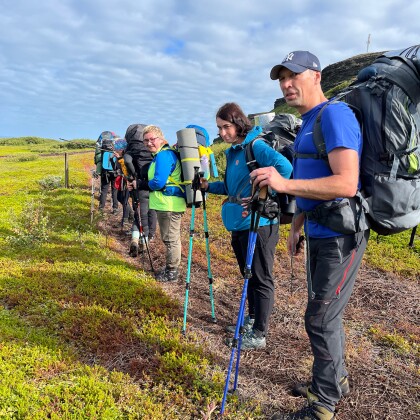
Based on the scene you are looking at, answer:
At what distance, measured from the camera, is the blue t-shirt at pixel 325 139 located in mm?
2652

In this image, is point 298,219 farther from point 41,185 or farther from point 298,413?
point 41,185

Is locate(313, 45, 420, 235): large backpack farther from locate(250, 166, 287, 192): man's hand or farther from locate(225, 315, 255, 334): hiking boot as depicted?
locate(225, 315, 255, 334): hiking boot

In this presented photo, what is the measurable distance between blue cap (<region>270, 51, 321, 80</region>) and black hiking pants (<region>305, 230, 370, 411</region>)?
5.13 feet

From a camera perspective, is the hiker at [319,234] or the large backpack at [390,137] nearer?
the large backpack at [390,137]

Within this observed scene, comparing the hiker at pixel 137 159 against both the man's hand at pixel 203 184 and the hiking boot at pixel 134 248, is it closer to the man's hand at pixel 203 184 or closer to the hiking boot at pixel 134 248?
the hiking boot at pixel 134 248

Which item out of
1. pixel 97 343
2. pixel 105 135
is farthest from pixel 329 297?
pixel 105 135

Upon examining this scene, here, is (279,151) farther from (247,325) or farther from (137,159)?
(137,159)

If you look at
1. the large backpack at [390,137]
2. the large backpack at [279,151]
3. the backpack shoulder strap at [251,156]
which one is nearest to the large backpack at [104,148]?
the large backpack at [279,151]

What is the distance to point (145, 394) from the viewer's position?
396 cm

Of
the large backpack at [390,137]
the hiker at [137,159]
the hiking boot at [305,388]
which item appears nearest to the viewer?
the large backpack at [390,137]

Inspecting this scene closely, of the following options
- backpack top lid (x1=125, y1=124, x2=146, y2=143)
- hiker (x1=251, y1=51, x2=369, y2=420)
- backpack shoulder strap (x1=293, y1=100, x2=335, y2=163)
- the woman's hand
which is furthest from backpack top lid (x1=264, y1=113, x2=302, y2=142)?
backpack top lid (x1=125, y1=124, x2=146, y2=143)

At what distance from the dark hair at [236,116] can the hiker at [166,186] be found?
2284mm

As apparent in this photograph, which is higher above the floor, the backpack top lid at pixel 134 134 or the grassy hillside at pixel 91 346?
the backpack top lid at pixel 134 134

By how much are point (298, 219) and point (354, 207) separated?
0.97 meters
